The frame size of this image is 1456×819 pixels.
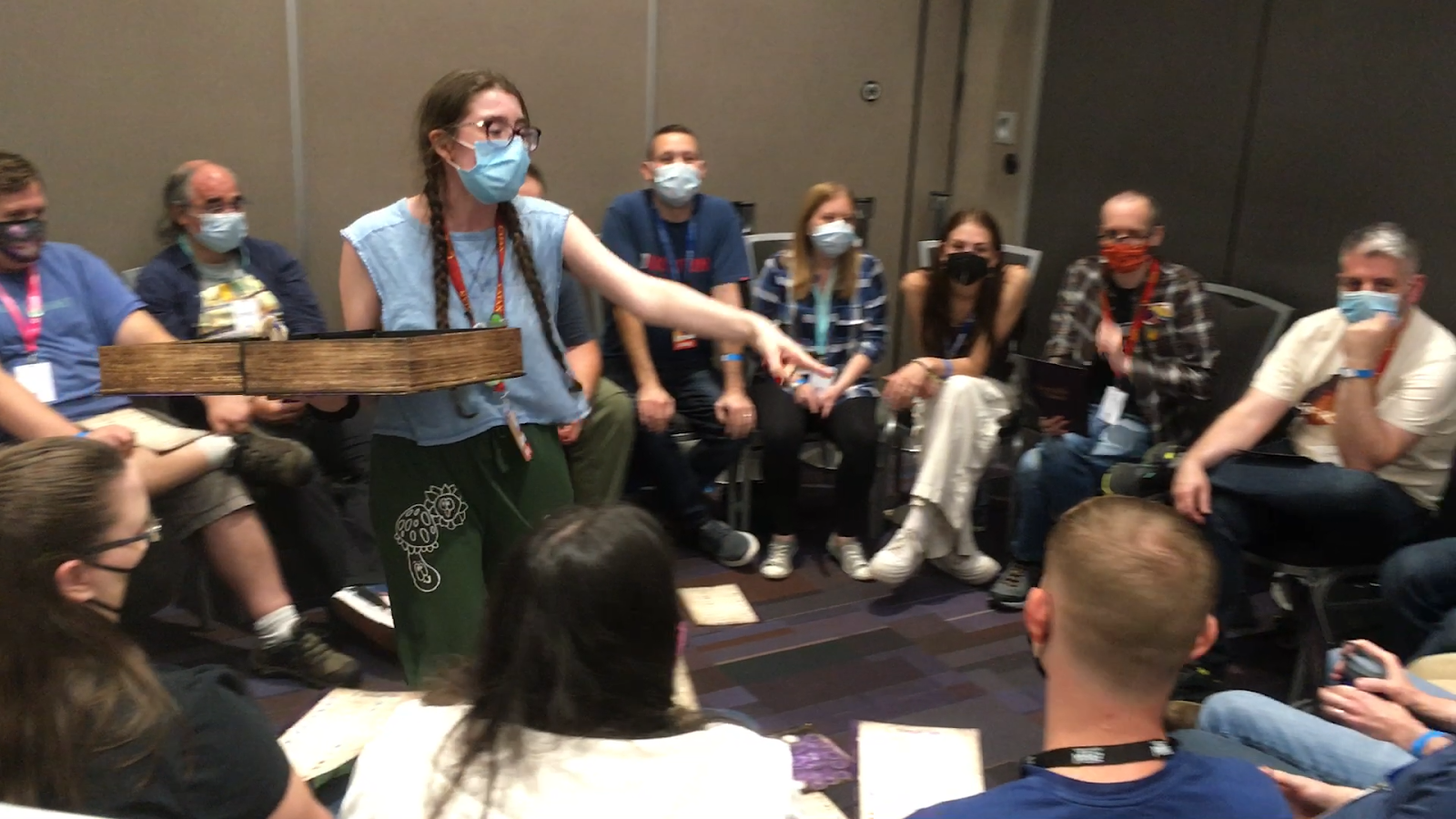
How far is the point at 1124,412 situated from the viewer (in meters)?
3.11

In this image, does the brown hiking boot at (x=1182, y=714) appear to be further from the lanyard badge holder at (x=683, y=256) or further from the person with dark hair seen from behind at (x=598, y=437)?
the lanyard badge holder at (x=683, y=256)

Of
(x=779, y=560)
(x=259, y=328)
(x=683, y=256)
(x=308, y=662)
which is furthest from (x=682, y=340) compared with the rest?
(x=308, y=662)

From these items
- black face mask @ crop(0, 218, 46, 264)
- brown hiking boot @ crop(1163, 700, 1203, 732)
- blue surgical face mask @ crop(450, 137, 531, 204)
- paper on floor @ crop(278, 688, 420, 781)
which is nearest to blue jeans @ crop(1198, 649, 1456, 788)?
brown hiking boot @ crop(1163, 700, 1203, 732)

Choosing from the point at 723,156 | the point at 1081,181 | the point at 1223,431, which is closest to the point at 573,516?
the point at 1223,431

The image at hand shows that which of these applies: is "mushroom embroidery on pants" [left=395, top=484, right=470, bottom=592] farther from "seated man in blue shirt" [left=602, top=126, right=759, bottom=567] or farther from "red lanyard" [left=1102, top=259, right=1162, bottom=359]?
"red lanyard" [left=1102, top=259, right=1162, bottom=359]

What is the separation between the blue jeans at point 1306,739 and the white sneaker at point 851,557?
1566 millimetres

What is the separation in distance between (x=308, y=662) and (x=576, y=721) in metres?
1.81

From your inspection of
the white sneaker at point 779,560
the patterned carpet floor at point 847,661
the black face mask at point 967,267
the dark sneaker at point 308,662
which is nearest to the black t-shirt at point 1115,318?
the black face mask at point 967,267

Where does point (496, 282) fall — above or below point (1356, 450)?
above

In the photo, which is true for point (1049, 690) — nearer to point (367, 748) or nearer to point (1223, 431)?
point (367, 748)

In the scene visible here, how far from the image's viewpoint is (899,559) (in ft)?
10.4

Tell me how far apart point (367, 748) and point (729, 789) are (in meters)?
0.40

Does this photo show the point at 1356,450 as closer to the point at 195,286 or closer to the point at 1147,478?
the point at 1147,478

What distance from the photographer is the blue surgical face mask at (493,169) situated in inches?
68.7
